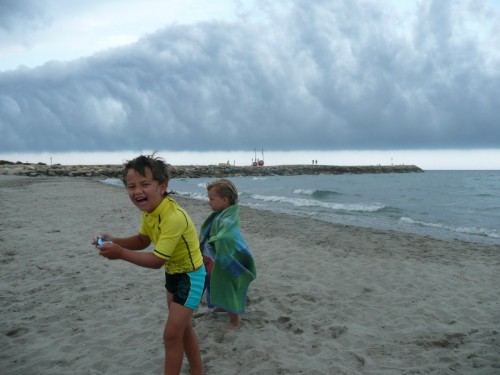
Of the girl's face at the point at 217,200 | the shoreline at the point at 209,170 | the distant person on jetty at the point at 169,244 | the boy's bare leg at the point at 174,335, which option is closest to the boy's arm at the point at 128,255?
the distant person on jetty at the point at 169,244

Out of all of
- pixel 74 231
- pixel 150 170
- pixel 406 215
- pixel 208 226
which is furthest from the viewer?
pixel 406 215

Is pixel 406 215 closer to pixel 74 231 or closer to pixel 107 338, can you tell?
pixel 74 231

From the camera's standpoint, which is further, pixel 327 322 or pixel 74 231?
pixel 74 231

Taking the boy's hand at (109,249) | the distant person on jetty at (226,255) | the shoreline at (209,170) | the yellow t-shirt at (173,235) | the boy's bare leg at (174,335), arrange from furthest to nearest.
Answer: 1. the shoreline at (209,170)
2. the distant person on jetty at (226,255)
3. the boy's bare leg at (174,335)
4. the yellow t-shirt at (173,235)
5. the boy's hand at (109,249)

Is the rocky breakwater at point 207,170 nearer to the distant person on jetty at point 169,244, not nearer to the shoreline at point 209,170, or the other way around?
the shoreline at point 209,170

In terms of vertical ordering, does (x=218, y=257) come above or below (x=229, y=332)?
above

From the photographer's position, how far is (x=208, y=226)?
4.38 m

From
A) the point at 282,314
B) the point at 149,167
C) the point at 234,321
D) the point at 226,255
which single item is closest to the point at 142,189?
the point at 149,167

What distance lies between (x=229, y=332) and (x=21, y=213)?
1154 cm

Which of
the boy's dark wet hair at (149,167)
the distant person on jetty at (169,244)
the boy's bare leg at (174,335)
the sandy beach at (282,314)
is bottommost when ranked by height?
the sandy beach at (282,314)

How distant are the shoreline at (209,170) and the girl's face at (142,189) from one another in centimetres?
3724

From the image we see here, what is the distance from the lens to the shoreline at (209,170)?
182 ft

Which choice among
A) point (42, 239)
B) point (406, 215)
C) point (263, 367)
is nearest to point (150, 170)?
point (263, 367)

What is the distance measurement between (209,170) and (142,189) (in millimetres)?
84340
